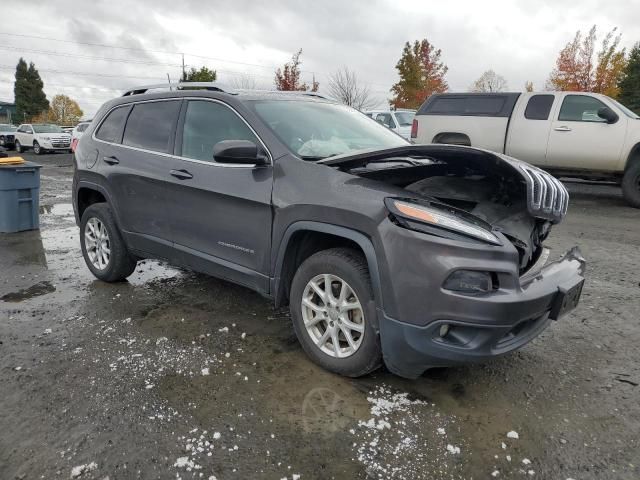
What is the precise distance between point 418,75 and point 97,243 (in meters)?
32.1

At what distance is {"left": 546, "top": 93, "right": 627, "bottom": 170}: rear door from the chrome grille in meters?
7.26

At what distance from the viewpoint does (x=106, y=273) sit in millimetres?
4777

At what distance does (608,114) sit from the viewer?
9039 mm

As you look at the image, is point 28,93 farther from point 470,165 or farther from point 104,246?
point 470,165

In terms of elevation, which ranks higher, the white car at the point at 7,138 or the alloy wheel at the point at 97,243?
the alloy wheel at the point at 97,243

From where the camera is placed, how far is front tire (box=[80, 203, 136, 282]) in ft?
15.2

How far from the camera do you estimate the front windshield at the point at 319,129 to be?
3.45 metres

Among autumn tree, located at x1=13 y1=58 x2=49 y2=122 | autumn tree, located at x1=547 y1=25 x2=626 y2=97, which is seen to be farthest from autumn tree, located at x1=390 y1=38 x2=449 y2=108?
autumn tree, located at x1=13 y1=58 x2=49 y2=122

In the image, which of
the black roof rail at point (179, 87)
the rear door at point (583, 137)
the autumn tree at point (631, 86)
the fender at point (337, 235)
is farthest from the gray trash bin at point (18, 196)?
the autumn tree at point (631, 86)

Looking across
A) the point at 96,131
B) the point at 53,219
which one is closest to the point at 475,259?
the point at 96,131

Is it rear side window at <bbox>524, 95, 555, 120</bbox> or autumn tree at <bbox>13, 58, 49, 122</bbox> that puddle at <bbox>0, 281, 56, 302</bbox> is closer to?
rear side window at <bbox>524, 95, 555, 120</bbox>

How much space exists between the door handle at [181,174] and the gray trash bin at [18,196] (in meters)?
4.47

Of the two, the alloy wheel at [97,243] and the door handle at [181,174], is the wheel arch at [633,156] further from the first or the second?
the alloy wheel at [97,243]

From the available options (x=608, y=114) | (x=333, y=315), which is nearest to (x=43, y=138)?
(x=608, y=114)
